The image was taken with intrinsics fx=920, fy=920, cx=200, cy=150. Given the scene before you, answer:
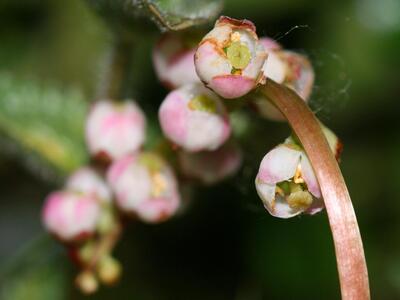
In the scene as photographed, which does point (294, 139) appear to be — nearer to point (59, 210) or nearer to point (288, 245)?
point (59, 210)

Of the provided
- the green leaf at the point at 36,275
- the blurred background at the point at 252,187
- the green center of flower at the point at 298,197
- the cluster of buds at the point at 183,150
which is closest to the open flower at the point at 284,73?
the cluster of buds at the point at 183,150

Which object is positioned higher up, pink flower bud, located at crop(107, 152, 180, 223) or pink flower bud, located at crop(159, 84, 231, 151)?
pink flower bud, located at crop(159, 84, 231, 151)

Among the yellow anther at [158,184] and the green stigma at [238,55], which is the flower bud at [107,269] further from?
the green stigma at [238,55]

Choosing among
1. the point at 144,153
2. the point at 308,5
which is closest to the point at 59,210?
the point at 144,153

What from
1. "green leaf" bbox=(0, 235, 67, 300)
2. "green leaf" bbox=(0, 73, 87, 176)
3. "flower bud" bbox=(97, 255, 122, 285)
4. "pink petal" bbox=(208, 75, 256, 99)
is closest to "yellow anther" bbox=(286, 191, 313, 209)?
"pink petal" bbox=(208, 75, 256, 99)

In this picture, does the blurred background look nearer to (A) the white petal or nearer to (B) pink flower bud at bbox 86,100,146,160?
(B) pink flower bud at bbox 86,100,146,160

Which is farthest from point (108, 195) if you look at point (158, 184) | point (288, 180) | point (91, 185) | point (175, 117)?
point (288, 180)
